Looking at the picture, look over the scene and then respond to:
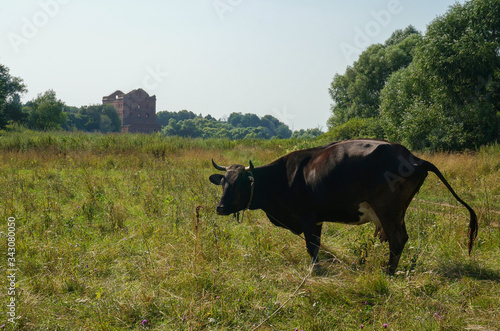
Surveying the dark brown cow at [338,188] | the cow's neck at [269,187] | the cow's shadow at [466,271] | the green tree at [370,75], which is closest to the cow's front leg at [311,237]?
the dark brown cow at [338,188]

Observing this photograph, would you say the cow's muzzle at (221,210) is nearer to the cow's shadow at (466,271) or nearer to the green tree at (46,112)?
the cow's shadow at (466,271)

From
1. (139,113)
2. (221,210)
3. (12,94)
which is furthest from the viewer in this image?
(139,113)

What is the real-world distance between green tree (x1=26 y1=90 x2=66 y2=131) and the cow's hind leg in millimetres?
67213

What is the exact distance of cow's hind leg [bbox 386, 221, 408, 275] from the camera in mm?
4898

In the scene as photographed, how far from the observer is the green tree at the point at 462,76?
19.9m

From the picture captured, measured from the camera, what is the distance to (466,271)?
5082 mm

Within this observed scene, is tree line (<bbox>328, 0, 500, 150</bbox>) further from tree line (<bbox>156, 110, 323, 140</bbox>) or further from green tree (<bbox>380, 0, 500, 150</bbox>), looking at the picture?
→ tree line (<bbox>156, 110, 323, 140</bbox>)

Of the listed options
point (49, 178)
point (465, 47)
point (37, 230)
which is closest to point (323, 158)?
point (37, 230)

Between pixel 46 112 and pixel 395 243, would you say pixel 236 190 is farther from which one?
pixel 46 112

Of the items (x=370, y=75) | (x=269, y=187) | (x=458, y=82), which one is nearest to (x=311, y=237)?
(x=269, y=187)

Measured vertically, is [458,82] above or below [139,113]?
below

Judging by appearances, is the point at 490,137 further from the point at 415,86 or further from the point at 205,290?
the point at 205,290

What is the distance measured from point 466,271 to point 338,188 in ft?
6.47

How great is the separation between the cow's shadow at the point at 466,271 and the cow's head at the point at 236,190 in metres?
2.79
